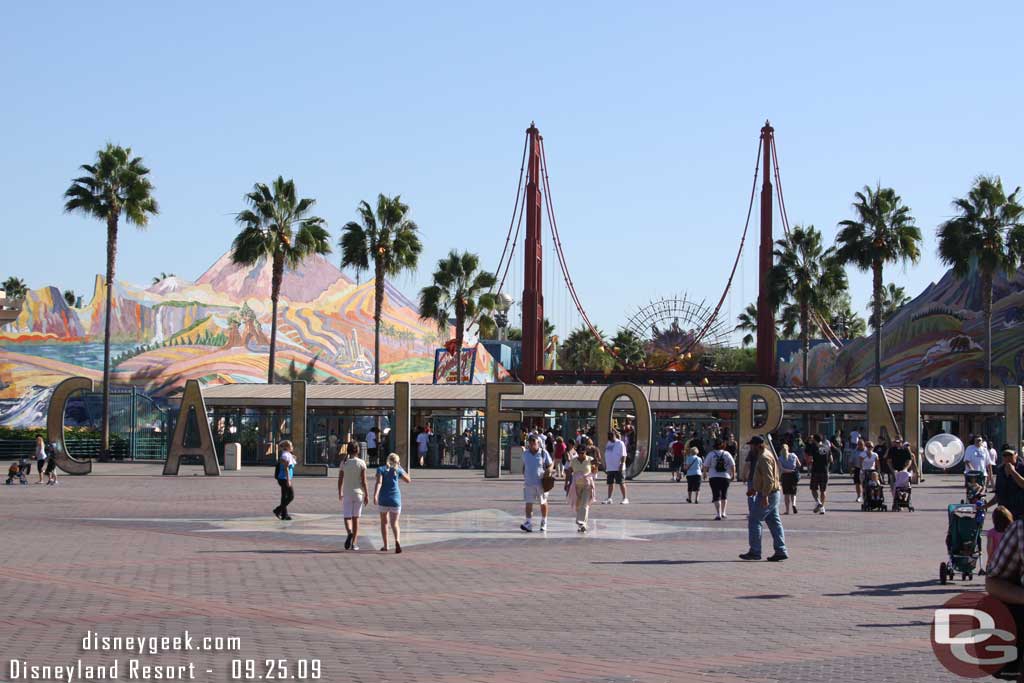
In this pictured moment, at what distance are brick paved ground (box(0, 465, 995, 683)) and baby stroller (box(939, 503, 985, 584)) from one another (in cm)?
30

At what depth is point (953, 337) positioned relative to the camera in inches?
2414

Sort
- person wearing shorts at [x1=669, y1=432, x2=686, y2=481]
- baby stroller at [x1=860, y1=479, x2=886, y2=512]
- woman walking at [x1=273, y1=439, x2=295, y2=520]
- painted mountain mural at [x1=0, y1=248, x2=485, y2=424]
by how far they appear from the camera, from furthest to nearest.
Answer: painted mountain mural at [x1=0, y1=248, x2=485, y2=424] → person wearing shorts at [x1=669, y1=432, x2=686, y2=481] → baby stroller at [x1=860, y1=479, x2=886, y2=512] → woman walking at [x1=273, y1=439, x2=295, y2=520]

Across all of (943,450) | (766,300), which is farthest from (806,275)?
(943,450)

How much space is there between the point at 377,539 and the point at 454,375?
52.8 m

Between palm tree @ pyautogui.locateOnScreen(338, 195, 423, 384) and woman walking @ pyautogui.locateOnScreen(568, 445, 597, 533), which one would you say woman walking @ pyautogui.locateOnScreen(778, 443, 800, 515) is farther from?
palm tree @ pyautogui.locateOnScreen(338, 195, 423, 384)

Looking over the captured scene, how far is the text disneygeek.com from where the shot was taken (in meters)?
8.48

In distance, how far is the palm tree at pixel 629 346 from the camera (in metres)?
100

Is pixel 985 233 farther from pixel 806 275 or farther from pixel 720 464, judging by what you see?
pixel 720 464

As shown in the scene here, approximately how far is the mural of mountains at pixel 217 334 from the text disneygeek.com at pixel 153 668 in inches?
2127

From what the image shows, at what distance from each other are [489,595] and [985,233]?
4086cm

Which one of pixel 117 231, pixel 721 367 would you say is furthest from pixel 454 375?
pixel 721 367

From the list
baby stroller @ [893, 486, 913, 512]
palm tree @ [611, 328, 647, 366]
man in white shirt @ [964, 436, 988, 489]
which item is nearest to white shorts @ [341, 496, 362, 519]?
baby stroller @ [893, 486, 913, 512]

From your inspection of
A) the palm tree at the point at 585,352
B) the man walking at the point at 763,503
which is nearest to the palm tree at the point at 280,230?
the man walking at the point at 763,503

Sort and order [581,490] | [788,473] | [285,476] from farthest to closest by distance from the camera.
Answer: [788,473], [285,476], [581,490]
